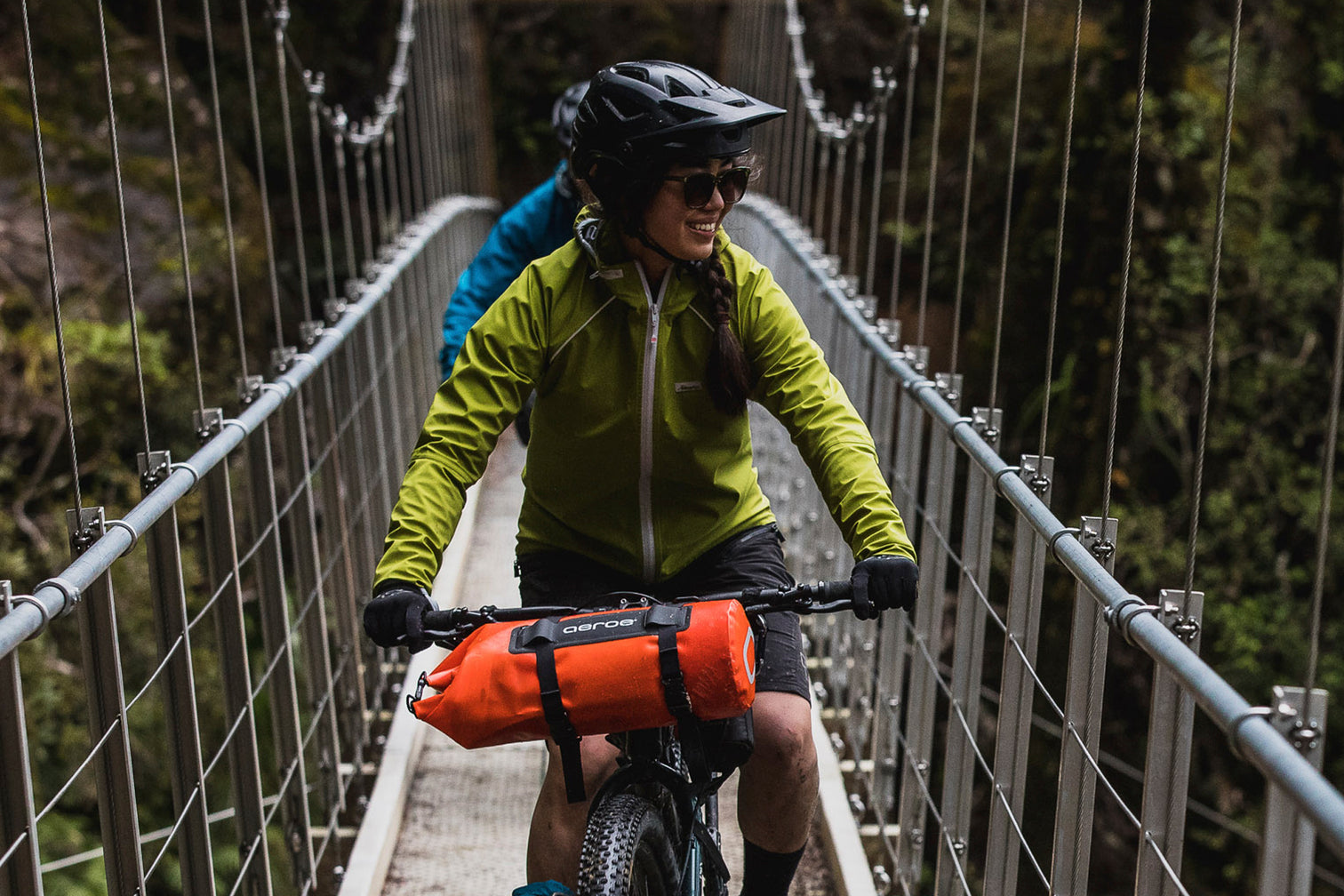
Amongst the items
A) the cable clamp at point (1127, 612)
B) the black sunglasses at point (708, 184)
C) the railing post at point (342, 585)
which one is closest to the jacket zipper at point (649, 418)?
the black sunglasses at point (708, 184)

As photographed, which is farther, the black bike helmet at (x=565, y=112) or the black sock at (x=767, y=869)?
the black bike helmet at (x=565, y=112)

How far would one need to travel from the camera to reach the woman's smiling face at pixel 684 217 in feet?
5.10

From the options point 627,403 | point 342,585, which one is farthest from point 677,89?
point 342,585

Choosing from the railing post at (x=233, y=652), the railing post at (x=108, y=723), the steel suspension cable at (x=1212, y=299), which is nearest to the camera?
the steel suspension cable at (x=1212, y=299)

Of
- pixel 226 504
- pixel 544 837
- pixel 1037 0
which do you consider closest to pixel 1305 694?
pixel 544 837

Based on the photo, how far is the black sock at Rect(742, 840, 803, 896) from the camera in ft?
5.57

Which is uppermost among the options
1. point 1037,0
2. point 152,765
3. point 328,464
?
point 1037,0

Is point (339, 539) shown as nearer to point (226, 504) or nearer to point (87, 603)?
point (226, 504)

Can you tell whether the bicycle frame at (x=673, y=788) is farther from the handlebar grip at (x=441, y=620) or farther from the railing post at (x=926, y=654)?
the railing post at (x=926, y=654)

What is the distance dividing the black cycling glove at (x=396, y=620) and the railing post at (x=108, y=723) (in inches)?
11.8

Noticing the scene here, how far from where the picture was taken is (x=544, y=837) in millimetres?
1541

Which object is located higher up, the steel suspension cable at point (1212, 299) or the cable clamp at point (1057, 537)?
the steel suspension cable at point (1212, 299)

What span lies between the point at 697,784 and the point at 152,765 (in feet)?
11.5

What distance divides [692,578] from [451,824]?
1178mm
